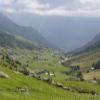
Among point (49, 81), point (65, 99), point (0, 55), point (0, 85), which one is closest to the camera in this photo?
point (65, 99)

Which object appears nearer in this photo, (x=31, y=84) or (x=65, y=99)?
(x=65, y=99)

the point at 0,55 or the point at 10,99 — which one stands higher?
the point at 0,55

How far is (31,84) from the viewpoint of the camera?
82500mm

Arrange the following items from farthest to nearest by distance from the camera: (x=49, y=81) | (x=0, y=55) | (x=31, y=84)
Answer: (x=0, y=55) → (x=49, y=81) → (x=31, y=84)

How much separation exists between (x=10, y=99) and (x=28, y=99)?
4562mm

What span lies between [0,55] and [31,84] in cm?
10384

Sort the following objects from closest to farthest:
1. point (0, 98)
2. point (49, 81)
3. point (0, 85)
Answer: point (0, 98), point (0, 85), point (49, 81)

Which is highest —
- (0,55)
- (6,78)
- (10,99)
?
(0,55)

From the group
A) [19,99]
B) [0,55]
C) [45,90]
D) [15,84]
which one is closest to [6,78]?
[15,84]

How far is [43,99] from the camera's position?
5428 centimetres

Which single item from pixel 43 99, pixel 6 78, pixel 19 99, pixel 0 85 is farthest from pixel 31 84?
pixel 19 99

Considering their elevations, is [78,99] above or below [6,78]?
below

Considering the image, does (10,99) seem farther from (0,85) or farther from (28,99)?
(0,85)

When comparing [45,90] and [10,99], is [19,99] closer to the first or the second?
[10,99]
